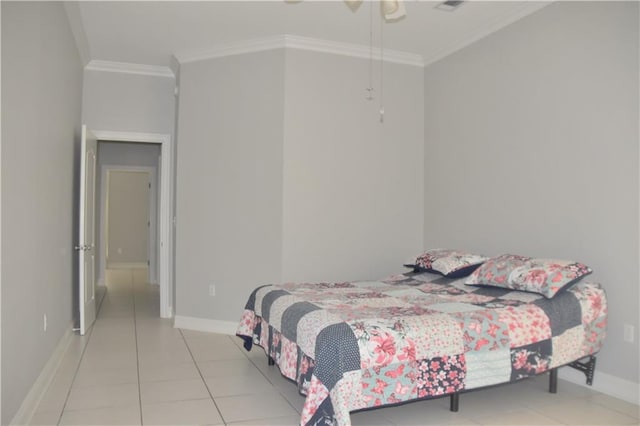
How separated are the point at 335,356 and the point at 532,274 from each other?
1.54 metres

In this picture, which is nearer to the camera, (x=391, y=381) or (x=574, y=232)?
(x=391, y=381)

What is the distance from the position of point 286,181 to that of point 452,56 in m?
1.98

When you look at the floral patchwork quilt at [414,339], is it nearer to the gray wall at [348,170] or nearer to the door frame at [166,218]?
the gray wall at [348,170]

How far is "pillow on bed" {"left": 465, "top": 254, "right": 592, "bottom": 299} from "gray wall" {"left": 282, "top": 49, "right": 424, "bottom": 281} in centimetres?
162

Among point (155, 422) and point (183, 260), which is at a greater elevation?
point (183, 260)

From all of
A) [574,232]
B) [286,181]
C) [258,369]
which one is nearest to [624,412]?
[574,232]

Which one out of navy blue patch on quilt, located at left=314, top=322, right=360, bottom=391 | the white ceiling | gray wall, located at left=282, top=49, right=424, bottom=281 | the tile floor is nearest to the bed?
navy blue patch on quilt, located at left=314, top=322, right=360, bottom=391

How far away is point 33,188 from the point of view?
308 centimetres

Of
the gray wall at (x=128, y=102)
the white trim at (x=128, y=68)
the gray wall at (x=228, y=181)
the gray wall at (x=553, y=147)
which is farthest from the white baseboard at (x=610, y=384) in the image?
the white trim at (x=128, y=68)

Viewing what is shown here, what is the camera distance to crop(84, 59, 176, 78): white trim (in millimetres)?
5531

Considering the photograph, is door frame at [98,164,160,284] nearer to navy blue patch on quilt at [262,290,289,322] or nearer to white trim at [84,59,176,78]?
white trim at [84,59,176,78]

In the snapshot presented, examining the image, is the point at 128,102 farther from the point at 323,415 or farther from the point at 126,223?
the point at 126,223

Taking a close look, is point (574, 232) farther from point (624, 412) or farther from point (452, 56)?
point (452, 56)

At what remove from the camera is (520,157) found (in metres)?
4.04
